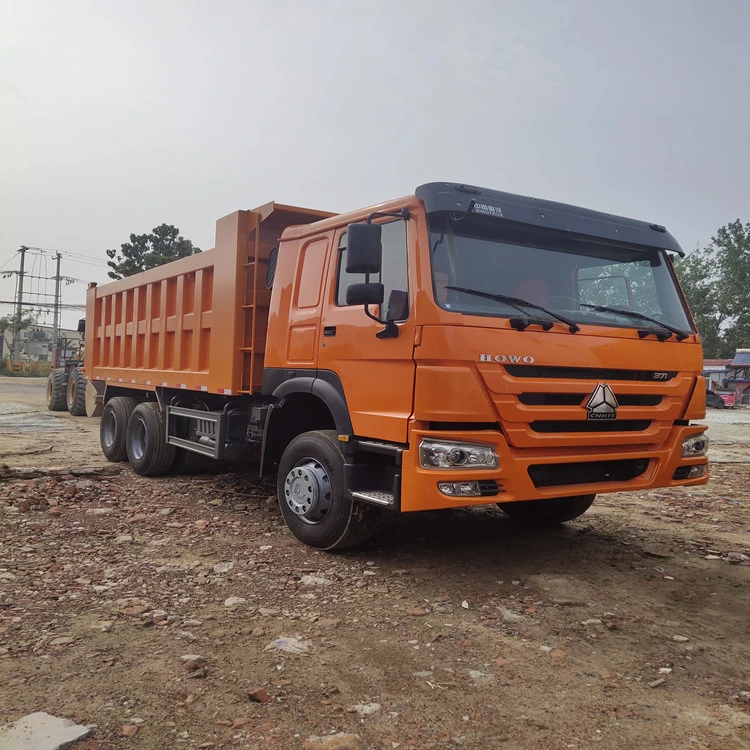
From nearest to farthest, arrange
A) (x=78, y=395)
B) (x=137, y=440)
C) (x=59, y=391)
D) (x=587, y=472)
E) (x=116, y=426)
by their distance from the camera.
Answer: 1. (x=587, y=472)
2. (x=137, y=440)
3. (x=116, y=426)
4. (x=78, y=395)
5. (x=59, y=391)

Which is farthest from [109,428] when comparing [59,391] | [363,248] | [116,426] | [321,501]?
[59,391]

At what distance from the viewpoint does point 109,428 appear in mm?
9078

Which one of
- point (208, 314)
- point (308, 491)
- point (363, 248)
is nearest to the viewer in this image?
point (363, 248)

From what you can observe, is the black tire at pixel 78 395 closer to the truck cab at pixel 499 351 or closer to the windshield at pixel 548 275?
the truck cab at pixel 499 351

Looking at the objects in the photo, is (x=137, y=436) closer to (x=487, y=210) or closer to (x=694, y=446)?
(x=487, y=210)

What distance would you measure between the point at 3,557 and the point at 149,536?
1.05m

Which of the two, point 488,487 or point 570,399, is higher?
point 570,399

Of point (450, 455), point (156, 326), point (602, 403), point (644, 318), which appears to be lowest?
point (450, 455)

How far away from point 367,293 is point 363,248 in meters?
0.29

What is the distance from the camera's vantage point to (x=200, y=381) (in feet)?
22.4

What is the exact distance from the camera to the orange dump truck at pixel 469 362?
414 cm

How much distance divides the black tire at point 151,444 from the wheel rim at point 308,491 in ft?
10.00

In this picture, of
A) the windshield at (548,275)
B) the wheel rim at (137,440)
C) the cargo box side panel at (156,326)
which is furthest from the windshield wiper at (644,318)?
the wheel rim at (137,440)

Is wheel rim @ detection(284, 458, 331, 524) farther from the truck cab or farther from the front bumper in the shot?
the front bumper
